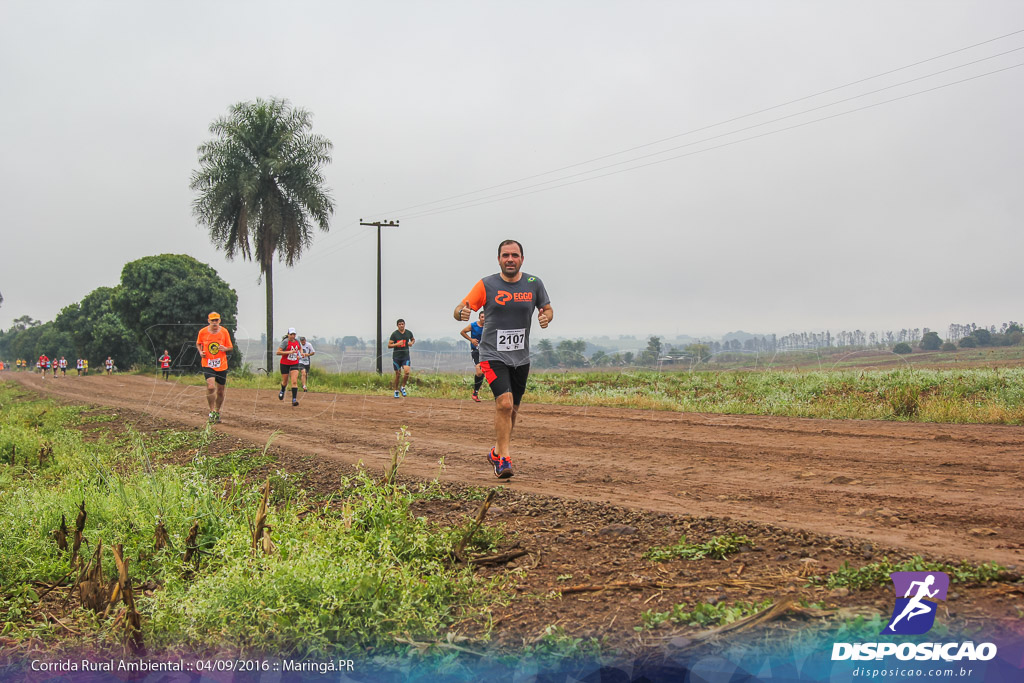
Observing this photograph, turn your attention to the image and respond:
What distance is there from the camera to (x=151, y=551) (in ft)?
16.3

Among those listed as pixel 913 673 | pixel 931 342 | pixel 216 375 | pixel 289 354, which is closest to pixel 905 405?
pixel 913 673

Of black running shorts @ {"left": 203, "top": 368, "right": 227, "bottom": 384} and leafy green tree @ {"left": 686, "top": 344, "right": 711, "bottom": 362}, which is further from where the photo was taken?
leafy green tree @ {"left": 686, "top": 344, "right": 711, "bottom": 362}

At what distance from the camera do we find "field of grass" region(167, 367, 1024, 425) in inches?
466

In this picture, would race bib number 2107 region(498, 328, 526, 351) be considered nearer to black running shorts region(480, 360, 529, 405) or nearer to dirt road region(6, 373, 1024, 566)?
black running shorts region(480, 360, 529, 405)

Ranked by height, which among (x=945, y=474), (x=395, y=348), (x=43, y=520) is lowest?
(x=43, y=520)

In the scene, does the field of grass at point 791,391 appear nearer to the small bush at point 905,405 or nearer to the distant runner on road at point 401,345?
the small bush at point 905,405

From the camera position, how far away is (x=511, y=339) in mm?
7129

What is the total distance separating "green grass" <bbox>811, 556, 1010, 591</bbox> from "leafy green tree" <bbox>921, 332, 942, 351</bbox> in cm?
2794

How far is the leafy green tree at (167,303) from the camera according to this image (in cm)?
5416

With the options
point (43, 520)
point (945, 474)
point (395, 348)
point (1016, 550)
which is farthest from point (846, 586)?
point (395, 348)

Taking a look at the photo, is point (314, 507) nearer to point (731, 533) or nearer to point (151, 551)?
point (151, 551)

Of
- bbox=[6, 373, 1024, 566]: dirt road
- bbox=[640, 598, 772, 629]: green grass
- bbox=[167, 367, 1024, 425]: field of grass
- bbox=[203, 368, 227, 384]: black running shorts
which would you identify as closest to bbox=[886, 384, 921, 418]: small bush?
bbox=[167, 367, 1024, 425]: field of grass

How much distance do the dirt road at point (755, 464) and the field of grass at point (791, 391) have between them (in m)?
1.39

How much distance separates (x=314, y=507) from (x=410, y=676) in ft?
9.99
